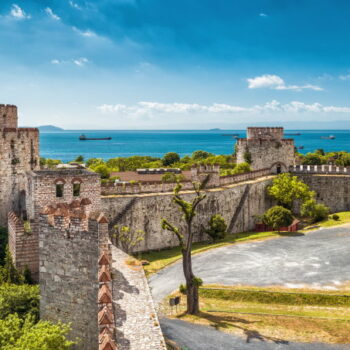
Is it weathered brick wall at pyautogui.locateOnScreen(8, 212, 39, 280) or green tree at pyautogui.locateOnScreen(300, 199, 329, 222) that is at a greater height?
weathered brick wall at pyautogui.locateOnScreen(8, 212, 39, 280)

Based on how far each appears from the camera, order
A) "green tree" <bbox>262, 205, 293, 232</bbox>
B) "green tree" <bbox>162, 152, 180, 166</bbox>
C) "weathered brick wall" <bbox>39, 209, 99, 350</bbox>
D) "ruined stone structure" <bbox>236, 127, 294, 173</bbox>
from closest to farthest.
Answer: "weathered brick wall" <bbox>39, 209, 99, 350</bbox> < "green tree" <bbox>262, 205, 293, 232</bbox> < "ruined stone structure" <bbox>236, 127, 294, 173</bbox> < "green tree" <bbox>162, 152, 180, 166</bbox>

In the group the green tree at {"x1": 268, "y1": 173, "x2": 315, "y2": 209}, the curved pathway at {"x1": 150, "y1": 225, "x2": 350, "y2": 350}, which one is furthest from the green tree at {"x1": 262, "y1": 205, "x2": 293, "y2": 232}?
the green tree at {"x1": 268, "y1": 173, "x2": 315, "y2": 209}

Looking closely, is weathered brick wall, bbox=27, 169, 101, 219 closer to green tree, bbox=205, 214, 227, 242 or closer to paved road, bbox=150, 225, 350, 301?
paved road, bbox=150, 225, 350, 301

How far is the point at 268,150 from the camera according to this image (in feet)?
144

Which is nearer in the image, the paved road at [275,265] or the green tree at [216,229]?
the paved road at [275,265]

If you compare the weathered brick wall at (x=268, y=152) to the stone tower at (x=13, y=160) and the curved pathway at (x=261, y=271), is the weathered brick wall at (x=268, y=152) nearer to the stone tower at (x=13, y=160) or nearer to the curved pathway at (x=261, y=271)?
the curved pathway at (x=261, y=271)

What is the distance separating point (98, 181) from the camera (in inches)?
918

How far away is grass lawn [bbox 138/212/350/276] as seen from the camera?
26984 mm

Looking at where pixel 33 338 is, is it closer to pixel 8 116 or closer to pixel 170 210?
pixel 8 116

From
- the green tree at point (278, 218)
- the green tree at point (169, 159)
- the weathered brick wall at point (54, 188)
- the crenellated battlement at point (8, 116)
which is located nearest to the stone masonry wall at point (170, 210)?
the green tree at point (278, 218)

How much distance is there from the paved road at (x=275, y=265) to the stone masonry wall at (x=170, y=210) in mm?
3532

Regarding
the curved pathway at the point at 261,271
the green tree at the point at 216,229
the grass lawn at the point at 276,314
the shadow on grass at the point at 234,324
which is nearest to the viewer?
the curved pathway at the point at 261,271

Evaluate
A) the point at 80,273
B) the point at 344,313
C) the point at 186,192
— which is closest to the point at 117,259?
the point at 80,273

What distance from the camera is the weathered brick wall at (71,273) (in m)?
12.5
